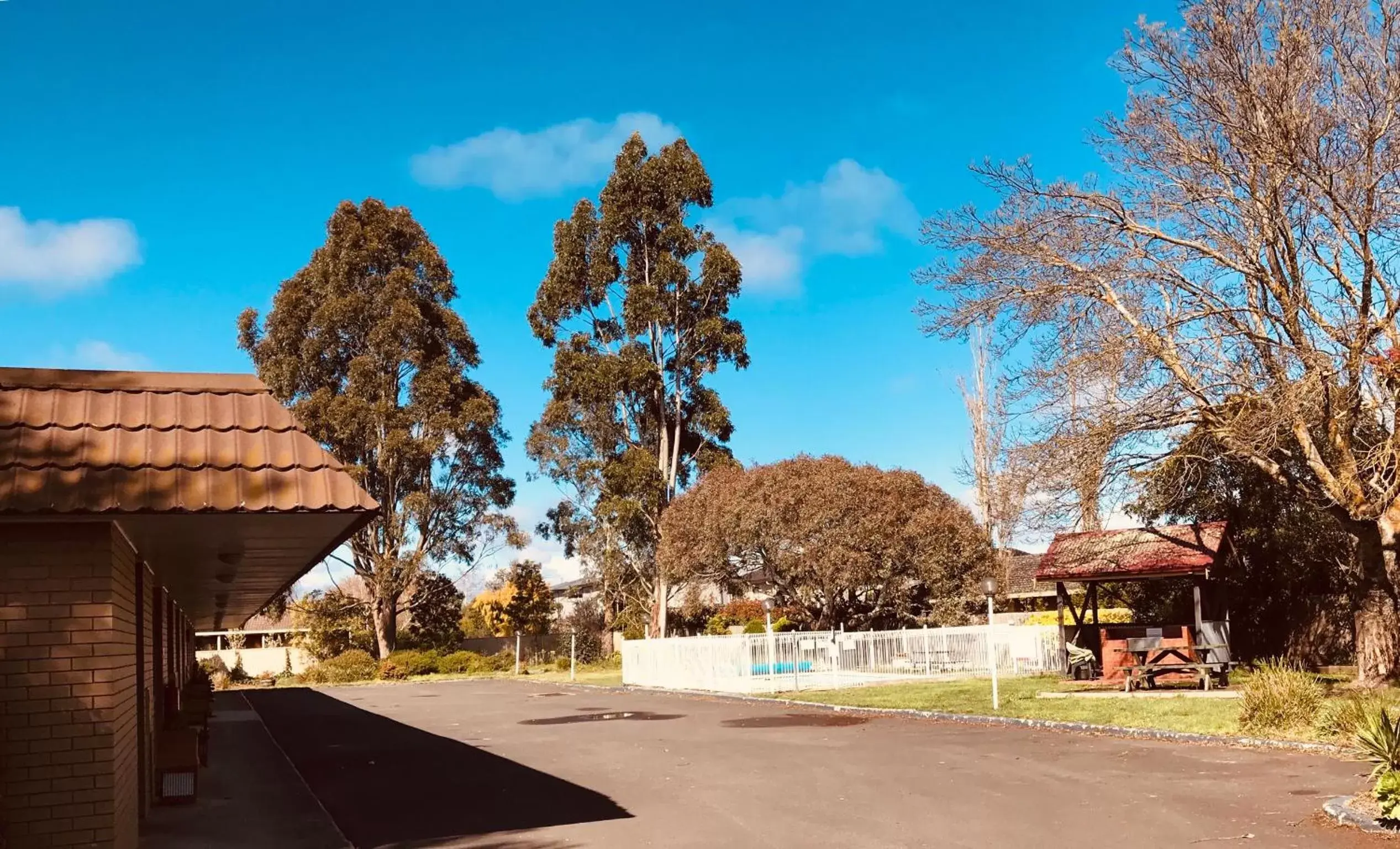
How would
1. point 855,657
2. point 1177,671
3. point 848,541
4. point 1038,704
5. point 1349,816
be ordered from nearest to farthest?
point 1349,816
point 1038,704
point 1177,671
point 855,657
point 848,541

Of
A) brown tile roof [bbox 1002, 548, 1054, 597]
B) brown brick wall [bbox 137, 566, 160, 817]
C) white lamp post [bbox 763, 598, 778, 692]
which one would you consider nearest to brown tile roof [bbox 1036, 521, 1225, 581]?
white lamp post [bbox 763, 598, 778, 692]

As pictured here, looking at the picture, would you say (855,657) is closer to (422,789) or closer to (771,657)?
(771,657)

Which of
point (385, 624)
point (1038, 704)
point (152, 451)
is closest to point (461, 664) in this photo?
point (385, 624)

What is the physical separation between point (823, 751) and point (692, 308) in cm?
3376

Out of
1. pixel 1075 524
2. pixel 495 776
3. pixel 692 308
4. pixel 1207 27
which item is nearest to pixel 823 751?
pixel 495 776

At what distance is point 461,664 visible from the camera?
47.9 metres

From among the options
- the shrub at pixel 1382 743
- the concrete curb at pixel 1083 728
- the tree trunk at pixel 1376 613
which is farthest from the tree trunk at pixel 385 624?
the shrub at pixel 1382 743

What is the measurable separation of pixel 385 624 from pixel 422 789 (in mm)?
36716

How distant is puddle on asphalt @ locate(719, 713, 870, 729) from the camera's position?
63.7 ft

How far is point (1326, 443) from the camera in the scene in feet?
62.7

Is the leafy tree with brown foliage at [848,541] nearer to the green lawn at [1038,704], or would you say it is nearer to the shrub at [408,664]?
the green lawn at [1038,704]

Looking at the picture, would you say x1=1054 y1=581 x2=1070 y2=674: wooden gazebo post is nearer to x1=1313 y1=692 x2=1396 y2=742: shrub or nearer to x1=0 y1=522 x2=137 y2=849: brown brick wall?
x1=1313 y1=692 x2=1396 y2=742: shrub

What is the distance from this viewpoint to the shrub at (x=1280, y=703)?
14242 millimetres

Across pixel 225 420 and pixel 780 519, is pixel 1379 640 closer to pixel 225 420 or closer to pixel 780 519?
pixel 780 519
